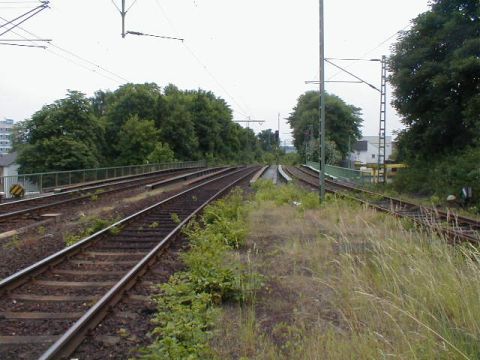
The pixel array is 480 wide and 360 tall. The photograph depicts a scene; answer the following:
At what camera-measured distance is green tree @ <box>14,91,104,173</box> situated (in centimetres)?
4628

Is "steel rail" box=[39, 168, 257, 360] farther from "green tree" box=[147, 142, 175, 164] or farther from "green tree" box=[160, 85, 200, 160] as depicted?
"green tree" box=[160, 85, 200, 160]

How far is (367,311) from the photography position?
511 centimetres

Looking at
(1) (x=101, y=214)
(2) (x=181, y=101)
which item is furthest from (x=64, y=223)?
(2) (x=181, y=101)

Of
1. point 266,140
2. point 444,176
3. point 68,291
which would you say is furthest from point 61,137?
point 266,140

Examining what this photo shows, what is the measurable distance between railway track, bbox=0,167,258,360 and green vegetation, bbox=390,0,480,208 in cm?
1498

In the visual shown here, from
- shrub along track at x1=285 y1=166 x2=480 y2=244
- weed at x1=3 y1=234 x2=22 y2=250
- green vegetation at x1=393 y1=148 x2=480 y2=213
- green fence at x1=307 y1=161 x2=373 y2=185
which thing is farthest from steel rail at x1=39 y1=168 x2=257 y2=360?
green fence at x1=307 y1=161 x2=373 y2=185

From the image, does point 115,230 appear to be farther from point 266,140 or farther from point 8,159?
point 266,140

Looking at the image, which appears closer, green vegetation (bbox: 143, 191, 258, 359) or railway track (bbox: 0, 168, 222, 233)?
green vegetation (bbox: 143, 191, 258, 359)

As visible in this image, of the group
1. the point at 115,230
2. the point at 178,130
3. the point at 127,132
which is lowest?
the point at 115,230

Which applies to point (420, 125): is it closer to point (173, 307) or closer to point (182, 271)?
point (182, 271)

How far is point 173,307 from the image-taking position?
572 cm

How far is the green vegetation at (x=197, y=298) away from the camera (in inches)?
179

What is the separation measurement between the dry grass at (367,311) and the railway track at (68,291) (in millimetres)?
1443

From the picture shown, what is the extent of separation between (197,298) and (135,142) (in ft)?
203
